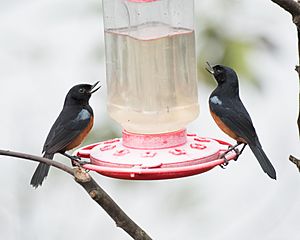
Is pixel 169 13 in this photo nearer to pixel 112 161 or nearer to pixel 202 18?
pixel 202 18

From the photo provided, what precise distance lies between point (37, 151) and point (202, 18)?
4.32 feet

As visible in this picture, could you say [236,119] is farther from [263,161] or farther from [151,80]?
[151,80]

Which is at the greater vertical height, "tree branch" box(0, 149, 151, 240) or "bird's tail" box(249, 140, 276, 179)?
"tree branch" box(0, 149, 151, 240)

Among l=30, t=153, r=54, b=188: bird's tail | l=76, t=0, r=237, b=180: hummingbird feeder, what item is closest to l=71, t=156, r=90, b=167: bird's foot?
l=76, t=0, r=237, b=180: hummingbird feeder

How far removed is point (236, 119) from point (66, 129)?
1.50 feet

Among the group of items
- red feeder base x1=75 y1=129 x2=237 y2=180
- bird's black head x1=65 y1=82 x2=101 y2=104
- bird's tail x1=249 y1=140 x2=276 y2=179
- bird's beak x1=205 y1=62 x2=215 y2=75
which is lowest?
bird's tail x1=249 y1=140 x2=276 y2=179

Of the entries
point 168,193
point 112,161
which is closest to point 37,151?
point 168,193

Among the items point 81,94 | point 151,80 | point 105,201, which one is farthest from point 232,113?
point 105,201

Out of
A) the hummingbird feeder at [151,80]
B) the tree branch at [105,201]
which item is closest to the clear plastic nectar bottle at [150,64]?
the hummingbird feeder at [151,80]

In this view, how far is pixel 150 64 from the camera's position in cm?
249

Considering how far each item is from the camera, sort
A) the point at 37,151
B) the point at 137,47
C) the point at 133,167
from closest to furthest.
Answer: the point at 133,167, the point at 137,47, the point at 37,151

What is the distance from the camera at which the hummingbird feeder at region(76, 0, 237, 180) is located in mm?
2449

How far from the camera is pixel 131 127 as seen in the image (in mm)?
2525

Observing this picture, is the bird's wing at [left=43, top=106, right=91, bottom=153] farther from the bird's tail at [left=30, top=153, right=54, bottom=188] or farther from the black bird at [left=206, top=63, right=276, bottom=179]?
the black bird at [left=206, top=63, right=276, bottom=179]
